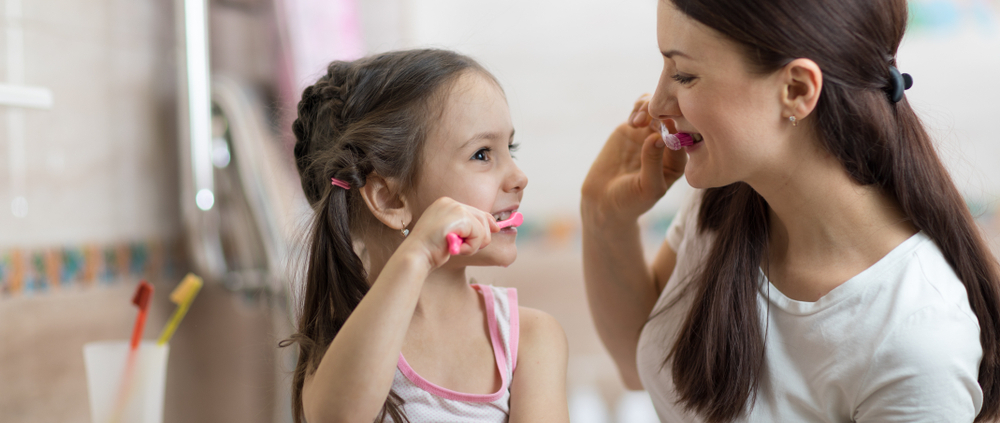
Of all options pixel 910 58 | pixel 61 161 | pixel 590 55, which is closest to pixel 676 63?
pixel 61 161

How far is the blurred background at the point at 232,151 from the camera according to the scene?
3.07 ft

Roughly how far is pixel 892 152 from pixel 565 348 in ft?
1.40

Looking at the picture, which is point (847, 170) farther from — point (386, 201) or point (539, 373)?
point (386, 201)

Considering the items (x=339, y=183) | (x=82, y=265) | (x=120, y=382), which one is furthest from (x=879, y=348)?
(x=82, y=265)

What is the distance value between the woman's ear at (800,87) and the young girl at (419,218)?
30 centimetres

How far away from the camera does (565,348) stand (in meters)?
0.83

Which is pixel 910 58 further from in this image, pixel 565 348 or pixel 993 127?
pixel 565 348

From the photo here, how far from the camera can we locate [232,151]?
4.09 ft

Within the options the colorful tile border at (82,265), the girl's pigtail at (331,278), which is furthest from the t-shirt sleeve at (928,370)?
the colorful tile border at (82,265)

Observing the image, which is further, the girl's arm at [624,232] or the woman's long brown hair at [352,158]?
the girl's arm at [624,232]

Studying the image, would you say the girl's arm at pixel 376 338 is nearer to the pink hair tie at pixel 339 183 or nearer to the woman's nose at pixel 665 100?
the pink hair tie at pixel 339 183

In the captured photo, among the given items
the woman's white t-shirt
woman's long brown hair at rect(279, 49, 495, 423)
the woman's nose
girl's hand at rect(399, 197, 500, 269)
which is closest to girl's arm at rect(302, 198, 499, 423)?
girl's hand at rect(399, 197, 500, 269)

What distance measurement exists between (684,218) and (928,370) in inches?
15.3

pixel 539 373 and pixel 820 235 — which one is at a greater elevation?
pixel 820 235
